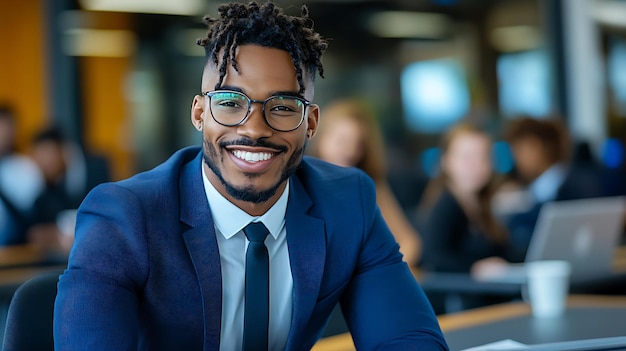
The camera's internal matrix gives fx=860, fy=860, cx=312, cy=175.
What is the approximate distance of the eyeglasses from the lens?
1454 mm

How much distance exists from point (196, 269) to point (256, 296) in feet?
0.43

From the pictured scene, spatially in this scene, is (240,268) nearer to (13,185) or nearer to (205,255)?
(205,255)

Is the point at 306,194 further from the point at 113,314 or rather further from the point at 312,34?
the point at 113,314

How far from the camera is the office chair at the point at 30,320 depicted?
1.58m

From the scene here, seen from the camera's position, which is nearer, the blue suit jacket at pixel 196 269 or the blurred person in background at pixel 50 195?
the blue suit jacket at pixel 196 269

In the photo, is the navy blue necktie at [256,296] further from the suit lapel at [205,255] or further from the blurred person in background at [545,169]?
the blurred person in background at [545,169]

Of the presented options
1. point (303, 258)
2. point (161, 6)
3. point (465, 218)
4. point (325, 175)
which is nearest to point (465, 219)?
point (465, 218)

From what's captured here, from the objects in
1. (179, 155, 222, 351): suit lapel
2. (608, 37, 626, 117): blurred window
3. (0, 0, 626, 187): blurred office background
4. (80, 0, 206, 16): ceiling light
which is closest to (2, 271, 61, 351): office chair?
(179, 155, 222, 351): suit lapel

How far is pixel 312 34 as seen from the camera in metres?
1.55

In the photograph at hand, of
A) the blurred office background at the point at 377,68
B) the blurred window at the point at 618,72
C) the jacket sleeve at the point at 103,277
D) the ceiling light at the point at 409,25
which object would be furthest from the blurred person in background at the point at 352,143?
the blurred window at the point at 618,72

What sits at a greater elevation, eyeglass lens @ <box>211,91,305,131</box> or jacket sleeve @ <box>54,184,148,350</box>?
eyeglass lens @ <box>211,91,305,131</box>

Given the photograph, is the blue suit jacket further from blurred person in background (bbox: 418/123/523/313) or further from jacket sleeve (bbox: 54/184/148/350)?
blurred person in background (bbox: 418/123/523/313)

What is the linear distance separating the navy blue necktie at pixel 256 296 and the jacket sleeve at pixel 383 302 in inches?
→ 7.9

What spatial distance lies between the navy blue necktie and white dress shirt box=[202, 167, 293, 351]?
0.02 meters
